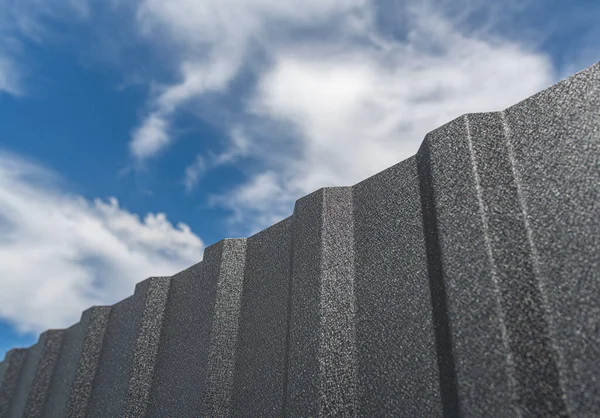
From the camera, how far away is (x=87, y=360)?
4.34m

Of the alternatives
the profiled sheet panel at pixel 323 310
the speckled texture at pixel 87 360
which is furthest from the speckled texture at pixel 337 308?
the speckled texture at pixel 87 360

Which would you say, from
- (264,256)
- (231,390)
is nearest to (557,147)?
(264,256)

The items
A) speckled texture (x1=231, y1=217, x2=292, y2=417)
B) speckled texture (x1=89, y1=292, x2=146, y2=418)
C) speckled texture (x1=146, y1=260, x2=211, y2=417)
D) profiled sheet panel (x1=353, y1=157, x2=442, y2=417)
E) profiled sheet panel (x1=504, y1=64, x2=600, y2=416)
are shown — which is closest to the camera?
profiled sheet panel (x1=504, y1=64, x2=600, y2=416)

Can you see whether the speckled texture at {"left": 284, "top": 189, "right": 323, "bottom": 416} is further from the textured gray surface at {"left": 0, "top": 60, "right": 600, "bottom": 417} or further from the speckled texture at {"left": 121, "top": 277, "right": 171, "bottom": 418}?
the speckled texture at {"left": 121, "top": 277, "right": 171, "bottom": 418}

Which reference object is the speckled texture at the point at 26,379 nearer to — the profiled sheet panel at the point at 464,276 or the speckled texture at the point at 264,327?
the speckled texture at the point at 264,327

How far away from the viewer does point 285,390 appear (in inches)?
90.4

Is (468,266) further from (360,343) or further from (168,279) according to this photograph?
(168,279)

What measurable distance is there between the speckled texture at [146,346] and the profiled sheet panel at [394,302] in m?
2.07

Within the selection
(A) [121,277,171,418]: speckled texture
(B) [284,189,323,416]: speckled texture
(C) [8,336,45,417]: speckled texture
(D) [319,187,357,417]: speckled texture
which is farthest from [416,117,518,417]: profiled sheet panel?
(C) [8,336,45,417]: speckled texture

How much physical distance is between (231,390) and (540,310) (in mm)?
1906

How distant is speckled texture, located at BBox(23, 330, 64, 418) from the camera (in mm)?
4988

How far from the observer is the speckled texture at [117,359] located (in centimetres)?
368

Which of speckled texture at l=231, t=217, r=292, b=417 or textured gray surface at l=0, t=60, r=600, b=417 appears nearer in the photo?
textured gray surface at l=0, t=60, r=600, b=417

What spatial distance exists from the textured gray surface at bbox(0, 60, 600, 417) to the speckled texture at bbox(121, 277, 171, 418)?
0.25ft
